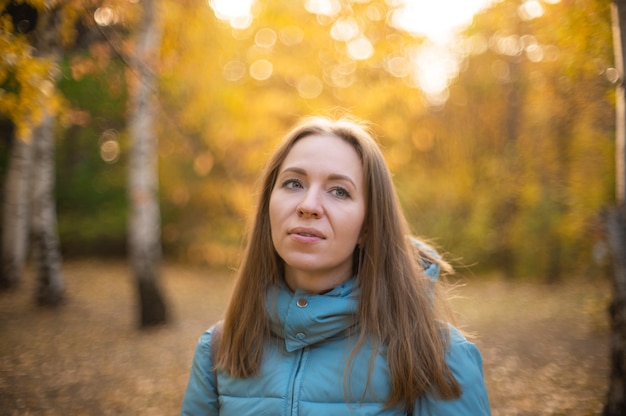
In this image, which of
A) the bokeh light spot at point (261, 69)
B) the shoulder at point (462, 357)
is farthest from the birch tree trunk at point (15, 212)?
the shoulder at point (462, 357)

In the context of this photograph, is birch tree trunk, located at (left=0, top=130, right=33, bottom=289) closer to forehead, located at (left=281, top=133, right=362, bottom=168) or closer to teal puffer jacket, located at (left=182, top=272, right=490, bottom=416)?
forehead, located at (left=281, top=133, right=362, bottom=168)

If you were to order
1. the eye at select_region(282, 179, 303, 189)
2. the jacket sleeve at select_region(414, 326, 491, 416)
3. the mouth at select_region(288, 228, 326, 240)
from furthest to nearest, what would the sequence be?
the eye at select_region(282, 179, 303, 189), the mouth at select_region(288, 228, 326, 240), the jacket sleeve at select_region(414, 326, 491, 416)

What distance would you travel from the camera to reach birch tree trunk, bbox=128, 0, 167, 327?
5.77 meters

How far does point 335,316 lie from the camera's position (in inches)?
69.6

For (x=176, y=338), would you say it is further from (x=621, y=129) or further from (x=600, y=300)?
(x=600, y=300)

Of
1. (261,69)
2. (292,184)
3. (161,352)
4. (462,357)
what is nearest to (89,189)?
(261,69)

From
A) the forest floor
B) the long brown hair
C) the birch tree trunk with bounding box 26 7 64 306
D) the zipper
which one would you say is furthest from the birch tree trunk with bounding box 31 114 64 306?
the zipper

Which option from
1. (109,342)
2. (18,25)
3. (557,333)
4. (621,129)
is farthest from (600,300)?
(18,25)

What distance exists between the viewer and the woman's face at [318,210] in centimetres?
175

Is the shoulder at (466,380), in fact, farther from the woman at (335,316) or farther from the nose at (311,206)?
the nose at (311,206)

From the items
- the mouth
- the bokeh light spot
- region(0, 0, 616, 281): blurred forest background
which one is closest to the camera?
the mouth

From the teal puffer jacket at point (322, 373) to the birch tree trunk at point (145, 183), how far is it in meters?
4.55

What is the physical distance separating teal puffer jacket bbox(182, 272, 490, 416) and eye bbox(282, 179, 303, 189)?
1.30ft

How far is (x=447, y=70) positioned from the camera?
11375 millimetres
